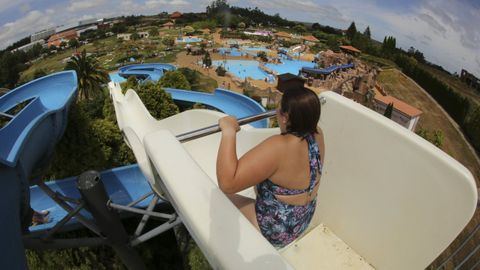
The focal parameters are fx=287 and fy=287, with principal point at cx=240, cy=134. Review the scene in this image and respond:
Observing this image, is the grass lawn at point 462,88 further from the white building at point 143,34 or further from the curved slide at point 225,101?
the white building at point 143,34

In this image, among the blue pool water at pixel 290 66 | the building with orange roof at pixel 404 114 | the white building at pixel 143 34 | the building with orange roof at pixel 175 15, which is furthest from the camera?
the building with orange roof at pixel 175 15

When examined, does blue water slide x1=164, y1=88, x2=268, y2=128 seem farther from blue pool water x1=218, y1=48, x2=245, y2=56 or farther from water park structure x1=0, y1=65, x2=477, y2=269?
blue pool water x1=218, y1=48, x2=245, y2=56

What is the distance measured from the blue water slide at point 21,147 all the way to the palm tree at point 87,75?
1103 centimetres

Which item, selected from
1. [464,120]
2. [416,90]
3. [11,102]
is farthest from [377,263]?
[416,90]

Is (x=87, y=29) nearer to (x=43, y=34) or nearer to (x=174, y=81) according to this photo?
(x=43, y=34)

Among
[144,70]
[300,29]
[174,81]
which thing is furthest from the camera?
[300,29]

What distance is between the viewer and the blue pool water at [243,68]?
24792 millimetres

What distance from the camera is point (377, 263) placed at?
5.49ft

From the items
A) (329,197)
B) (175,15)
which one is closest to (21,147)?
(329,197)

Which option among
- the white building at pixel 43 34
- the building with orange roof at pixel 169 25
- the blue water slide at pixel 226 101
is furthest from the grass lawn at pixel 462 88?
the white building at pixel 43 34

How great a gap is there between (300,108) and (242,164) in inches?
12.5

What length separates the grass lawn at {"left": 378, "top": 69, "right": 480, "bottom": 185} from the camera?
1545 centimetres

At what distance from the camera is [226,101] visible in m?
10.2

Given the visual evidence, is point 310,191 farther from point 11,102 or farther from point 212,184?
point 11,102
